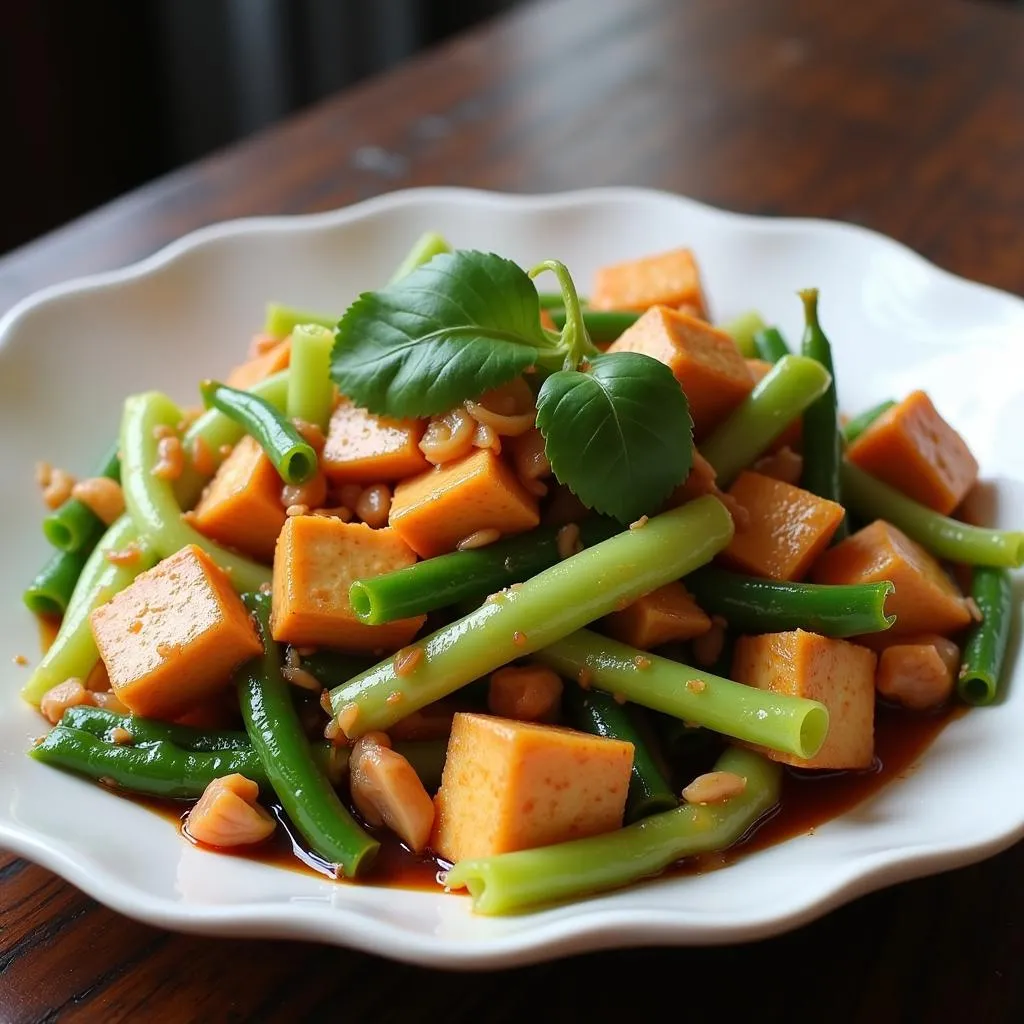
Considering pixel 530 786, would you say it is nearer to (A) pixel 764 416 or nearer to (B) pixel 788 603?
(B) pixel 788 603

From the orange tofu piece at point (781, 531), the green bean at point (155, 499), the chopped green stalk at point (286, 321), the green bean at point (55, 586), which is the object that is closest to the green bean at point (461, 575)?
the orange tofu piece at point (781, 531)

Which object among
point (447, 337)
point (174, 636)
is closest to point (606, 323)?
point (447, 337)

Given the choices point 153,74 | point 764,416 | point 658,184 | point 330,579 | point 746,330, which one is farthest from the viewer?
point 153,74

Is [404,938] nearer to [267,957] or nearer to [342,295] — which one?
[267,957]

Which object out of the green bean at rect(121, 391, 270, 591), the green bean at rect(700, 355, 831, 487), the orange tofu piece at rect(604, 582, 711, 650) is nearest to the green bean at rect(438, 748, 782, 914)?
the orange tofu piece at rect(604, 582, 711, 650)

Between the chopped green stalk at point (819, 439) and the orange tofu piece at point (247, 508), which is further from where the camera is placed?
the chopped green stalk at point (819, 439)

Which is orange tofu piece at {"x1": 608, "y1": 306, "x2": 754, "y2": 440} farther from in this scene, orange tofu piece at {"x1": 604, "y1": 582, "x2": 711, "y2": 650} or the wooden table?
the wooden table

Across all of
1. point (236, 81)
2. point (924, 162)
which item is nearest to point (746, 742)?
point (924, 162)

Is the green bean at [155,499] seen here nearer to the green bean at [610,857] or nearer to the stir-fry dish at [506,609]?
the stir-fry dish at [506,609]
